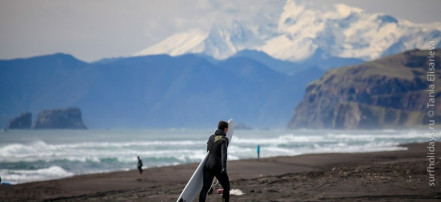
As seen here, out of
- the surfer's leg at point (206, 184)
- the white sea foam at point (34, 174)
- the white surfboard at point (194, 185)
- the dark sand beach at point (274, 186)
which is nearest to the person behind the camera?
the surfer's leg at point (206, 184)

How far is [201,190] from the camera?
37.5 feet

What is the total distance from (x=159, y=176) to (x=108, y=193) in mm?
5230

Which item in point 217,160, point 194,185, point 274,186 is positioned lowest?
point 274,186

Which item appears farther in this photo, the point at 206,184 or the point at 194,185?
the point at 194,185

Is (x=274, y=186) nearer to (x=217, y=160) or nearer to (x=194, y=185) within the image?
(x=194, y=185)

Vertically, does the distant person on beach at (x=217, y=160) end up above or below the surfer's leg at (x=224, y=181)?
above

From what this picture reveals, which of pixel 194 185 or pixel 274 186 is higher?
pixel 194 185

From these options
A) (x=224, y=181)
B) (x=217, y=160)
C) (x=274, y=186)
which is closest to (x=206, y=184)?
(x=224, y=181)

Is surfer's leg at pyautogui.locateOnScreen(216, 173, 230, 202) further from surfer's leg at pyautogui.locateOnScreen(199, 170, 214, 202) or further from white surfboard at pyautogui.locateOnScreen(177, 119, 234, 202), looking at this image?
white surfboard at pyautogui.locateOnScreen(177, 119, 234, 202)

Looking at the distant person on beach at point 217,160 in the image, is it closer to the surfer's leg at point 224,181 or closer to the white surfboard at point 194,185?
the surfer's leg at point 224,181

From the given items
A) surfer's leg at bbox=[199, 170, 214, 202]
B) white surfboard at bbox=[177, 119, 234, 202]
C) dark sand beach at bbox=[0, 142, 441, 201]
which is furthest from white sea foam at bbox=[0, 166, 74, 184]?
surfer's leg at bbox=[199, 170, 214, 202]

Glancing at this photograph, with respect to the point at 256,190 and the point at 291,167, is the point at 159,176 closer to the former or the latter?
the point at 291,167

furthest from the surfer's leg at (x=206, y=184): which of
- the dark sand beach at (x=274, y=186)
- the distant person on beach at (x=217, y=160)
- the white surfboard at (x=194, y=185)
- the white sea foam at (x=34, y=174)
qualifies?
the white sea foam at (x=34, y=174)

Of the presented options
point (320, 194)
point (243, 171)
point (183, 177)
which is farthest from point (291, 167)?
point (320, 194)
